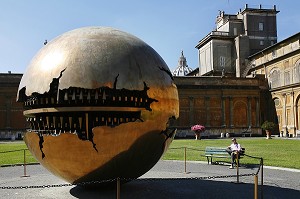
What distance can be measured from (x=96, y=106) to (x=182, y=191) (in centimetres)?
336

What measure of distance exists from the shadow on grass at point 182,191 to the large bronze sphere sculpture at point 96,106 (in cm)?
70

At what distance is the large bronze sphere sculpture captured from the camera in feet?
21.7

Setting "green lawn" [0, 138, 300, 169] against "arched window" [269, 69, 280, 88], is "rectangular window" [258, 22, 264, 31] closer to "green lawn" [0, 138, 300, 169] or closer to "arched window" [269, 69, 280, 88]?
"arched window" [269, 69, 280, 88]

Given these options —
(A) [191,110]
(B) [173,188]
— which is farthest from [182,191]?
(A) [191,110]

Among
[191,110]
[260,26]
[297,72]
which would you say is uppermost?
[260,26]

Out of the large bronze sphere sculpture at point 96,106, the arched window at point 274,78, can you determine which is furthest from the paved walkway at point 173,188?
the arched window at point 274,78

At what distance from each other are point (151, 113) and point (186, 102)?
145 feet

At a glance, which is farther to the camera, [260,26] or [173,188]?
[260,26]

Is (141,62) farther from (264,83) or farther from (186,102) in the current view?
(264,83)

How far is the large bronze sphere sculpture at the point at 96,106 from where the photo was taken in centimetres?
662

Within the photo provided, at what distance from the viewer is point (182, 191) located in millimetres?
8539

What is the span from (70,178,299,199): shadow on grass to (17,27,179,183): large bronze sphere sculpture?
0.70 meters

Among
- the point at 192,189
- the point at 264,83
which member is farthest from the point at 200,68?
the point at 192,189

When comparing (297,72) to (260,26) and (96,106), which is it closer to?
(260,26)
